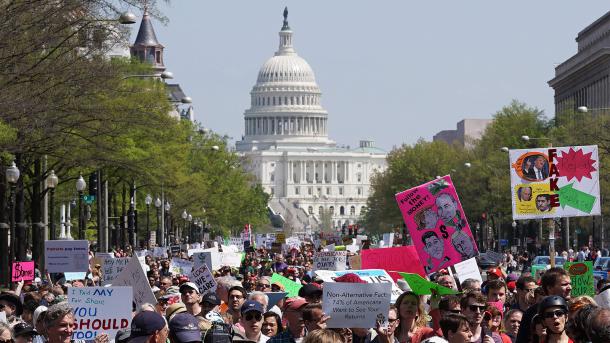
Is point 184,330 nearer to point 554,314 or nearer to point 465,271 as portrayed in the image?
point 554,314

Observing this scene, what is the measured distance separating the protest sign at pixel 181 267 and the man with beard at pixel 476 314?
696 inches

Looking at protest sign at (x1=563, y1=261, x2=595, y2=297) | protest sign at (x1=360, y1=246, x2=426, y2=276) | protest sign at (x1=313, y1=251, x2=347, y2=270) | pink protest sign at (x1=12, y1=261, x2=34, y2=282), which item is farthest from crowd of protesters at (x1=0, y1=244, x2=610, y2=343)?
protest sign at (x1=313, y1=251, x2=347, y2=270)

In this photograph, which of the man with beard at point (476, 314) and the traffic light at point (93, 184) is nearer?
the man with beard at point (476, 314)

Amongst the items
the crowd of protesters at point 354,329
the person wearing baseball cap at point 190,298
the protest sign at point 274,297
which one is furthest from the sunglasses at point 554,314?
the protest sign at point 274,297

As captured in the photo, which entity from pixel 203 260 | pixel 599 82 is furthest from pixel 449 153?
pixel 203 260

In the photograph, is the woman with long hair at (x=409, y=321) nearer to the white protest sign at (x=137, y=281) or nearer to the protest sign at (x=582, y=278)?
the white protest sign at (x=137, y=281)

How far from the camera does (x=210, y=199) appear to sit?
96812 mm

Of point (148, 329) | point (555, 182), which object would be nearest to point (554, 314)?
point (148, 329)

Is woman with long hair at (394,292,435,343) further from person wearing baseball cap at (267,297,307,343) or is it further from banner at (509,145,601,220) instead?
banner at (509,145,601,220)

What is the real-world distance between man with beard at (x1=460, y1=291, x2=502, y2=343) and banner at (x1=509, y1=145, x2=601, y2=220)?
8.84m

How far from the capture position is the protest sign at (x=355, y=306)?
1291cm

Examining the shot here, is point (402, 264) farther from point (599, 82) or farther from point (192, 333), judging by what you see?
point (599, 82)

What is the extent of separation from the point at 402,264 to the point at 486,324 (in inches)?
267

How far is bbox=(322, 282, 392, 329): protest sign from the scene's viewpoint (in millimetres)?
12906
